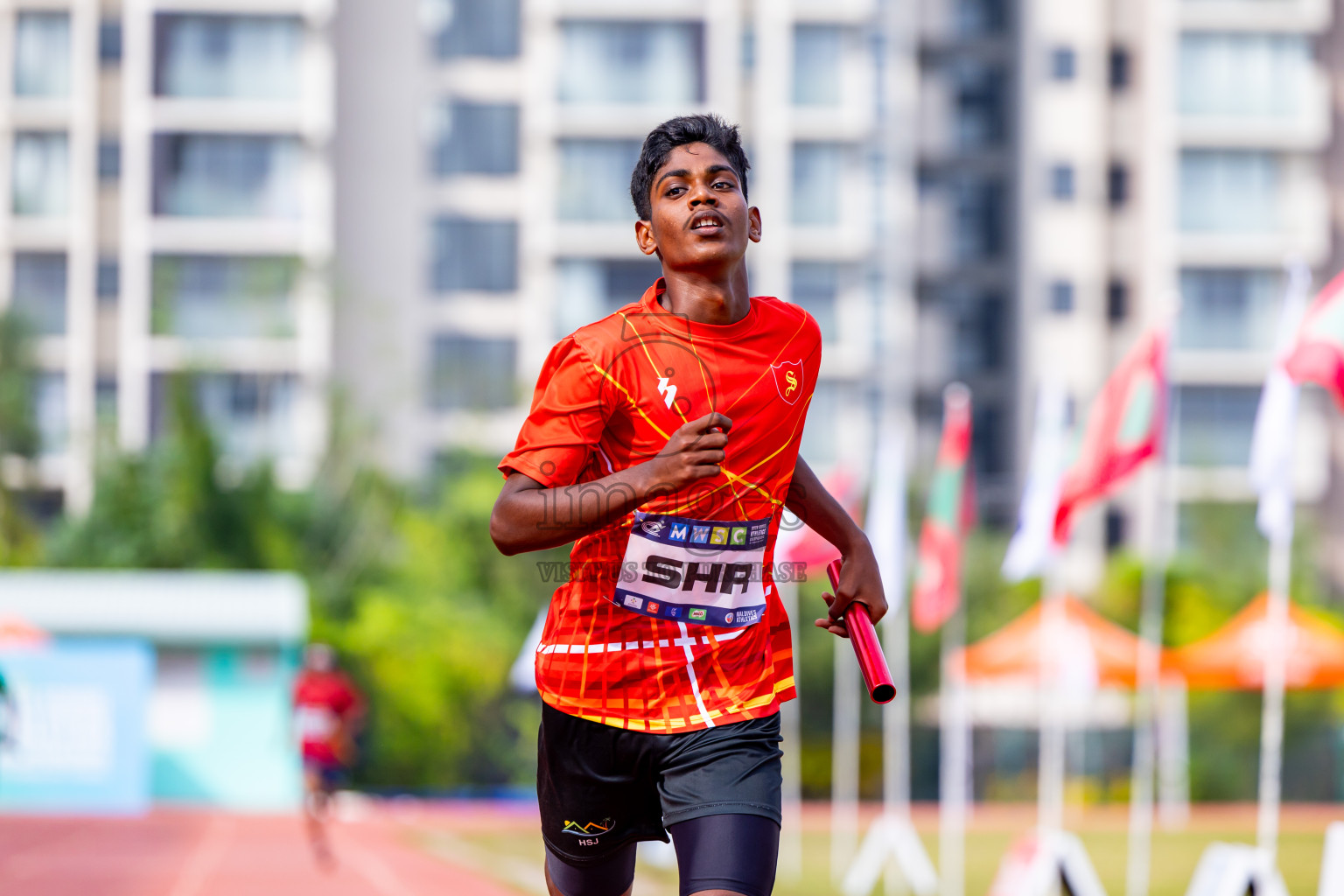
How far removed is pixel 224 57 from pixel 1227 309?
999 inches

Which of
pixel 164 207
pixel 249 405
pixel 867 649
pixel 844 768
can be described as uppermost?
pixel 164 207

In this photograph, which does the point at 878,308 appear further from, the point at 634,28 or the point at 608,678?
the point at 608,678

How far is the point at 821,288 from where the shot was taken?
46.3m

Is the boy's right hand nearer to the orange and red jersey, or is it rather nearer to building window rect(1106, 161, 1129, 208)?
the orange and red jersey

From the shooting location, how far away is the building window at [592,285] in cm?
4556

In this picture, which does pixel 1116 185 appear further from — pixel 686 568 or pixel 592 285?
pixel 686 568

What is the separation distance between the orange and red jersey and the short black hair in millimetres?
230

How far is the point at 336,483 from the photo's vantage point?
3734cm

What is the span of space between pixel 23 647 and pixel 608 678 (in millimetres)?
23395

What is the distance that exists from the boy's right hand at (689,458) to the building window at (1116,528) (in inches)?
1751

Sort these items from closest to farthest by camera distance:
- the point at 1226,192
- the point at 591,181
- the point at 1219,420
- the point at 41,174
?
1. the point at 41,174
2. the point at 591,181
3. the point at 1219,420
4. the point at 1226,192

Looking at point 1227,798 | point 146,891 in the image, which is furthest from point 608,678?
point 1227,798

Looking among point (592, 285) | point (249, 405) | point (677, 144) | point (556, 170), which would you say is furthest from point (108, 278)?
point (677, 144)

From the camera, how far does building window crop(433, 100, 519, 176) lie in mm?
47125
